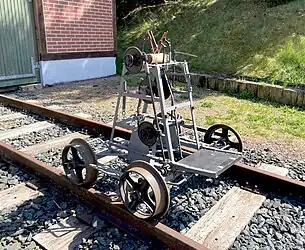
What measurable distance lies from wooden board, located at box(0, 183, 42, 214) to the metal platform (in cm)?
140

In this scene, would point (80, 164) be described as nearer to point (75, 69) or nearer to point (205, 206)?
point (205, 206)

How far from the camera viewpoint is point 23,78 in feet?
25.1

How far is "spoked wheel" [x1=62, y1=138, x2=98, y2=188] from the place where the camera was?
2.79 m

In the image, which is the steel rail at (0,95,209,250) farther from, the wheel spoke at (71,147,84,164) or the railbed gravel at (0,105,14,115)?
the railbed gravel at (0,105,14,115)

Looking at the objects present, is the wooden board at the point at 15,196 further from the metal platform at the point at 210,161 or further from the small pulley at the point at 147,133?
the metal platform at the point at 210,161

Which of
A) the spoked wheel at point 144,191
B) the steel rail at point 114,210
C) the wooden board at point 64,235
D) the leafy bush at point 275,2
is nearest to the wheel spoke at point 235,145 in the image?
the spoked wheel at point 144,191

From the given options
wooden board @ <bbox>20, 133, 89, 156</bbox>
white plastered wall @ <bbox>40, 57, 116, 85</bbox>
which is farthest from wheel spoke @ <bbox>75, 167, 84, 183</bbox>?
white plastered wall @ <bbox>40, 57, 116, 85</bbox>

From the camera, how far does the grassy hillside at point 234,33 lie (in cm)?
738

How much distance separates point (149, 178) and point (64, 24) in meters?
6.74

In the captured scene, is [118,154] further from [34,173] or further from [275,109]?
[275,109]

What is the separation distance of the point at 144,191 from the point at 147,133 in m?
0.58

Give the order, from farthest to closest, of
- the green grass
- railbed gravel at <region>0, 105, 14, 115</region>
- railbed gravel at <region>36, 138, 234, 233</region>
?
railbed gravel at <region>0, 105, 14, 115</region> → the green grass → railbed gravel at <region>36, 138, 234, 233</region>

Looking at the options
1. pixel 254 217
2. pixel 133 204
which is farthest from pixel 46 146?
pixel 254 217

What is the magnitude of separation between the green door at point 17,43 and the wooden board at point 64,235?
572cm
